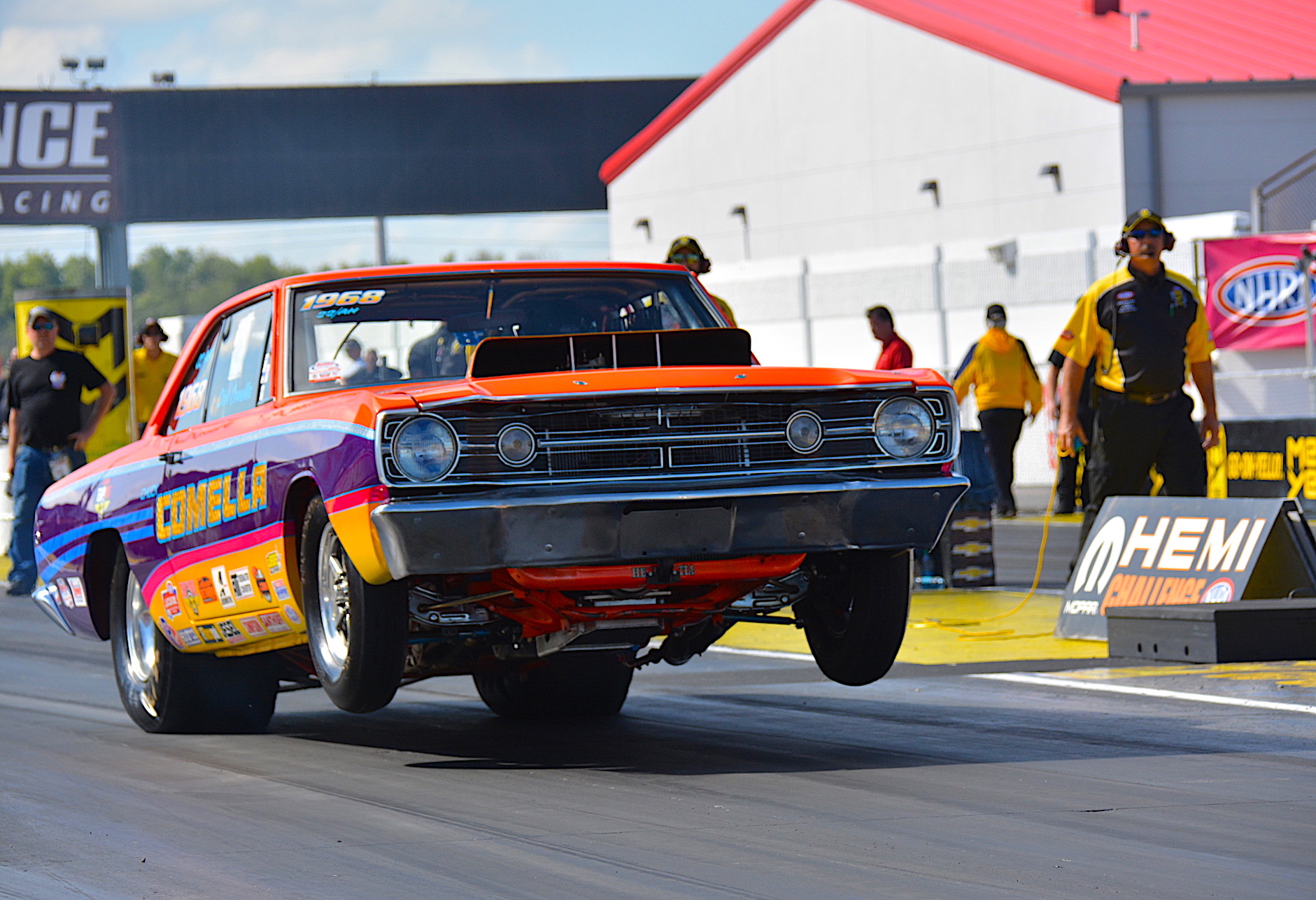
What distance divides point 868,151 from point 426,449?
102 ft

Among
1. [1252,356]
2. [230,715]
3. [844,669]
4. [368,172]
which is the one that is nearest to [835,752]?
[844,669]

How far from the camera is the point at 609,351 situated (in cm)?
642

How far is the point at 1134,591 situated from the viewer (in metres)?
9.80

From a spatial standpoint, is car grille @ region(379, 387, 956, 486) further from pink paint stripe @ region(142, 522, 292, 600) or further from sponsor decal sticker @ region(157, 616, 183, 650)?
sponsor decal sticker @ region(157, 616, 183, 650)

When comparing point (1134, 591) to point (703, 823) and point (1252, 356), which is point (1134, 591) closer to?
point (703, 823)

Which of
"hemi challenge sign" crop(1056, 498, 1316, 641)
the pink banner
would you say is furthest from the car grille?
the pink banner

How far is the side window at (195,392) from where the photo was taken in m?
7.70

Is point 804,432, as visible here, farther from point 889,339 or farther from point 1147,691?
point 889,339

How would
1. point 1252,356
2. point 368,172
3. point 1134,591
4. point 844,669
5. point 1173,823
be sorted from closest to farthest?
point 1173,823
point 844,669
point 1134,591
point 1252,356
point 368,172

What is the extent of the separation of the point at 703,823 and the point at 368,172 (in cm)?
4366

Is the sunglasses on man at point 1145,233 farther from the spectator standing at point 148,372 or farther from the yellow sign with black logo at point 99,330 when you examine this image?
the yellow sign with black logo at point 99,330

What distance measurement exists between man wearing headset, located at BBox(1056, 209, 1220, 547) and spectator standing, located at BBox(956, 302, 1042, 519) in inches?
314

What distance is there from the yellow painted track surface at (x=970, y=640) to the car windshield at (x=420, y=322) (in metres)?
2.48

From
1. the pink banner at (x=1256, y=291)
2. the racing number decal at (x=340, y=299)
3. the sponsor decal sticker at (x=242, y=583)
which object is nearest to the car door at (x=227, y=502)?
the sponsor decal sticker at (x=242, y=583)
